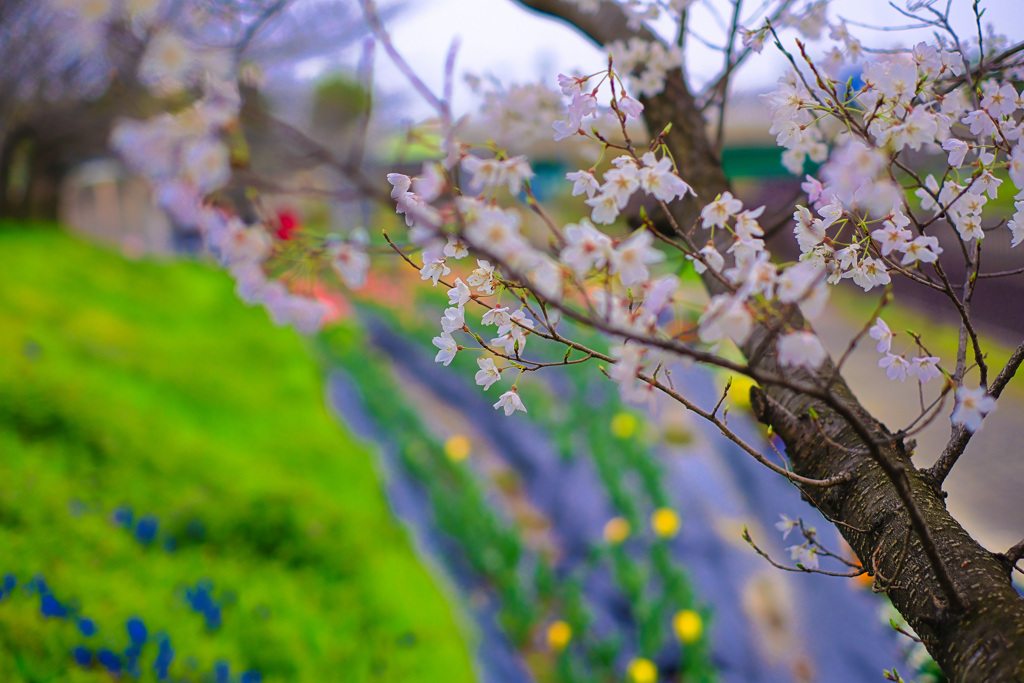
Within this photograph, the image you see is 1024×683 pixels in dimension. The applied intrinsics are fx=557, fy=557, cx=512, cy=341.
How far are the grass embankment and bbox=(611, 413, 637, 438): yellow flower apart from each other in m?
1.16

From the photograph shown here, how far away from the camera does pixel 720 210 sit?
615mm

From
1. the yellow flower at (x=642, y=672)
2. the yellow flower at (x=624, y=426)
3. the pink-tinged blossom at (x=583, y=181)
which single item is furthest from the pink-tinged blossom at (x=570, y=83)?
the yellow flower at (x=624, y=426)

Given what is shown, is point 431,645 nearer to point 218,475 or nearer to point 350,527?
point 350,527

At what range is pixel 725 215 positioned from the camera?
62 cm

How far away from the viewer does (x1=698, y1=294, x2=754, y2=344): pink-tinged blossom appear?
42 centimetres

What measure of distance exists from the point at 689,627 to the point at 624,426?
1090 mm

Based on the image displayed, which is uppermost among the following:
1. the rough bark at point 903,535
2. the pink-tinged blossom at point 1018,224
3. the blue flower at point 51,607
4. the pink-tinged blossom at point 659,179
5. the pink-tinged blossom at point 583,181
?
the blue flower at point 51,607

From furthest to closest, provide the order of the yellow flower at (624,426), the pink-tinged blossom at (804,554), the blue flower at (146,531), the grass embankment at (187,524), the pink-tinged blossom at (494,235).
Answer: the yellow flower at (624,426) < the blue flower at (146,531) < the grass embankment at (187,524) < the pink-tinged blossom at (804,554) < the pink-tinged blossom at (494,235)

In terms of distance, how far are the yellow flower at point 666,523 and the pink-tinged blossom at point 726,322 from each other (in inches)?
77.2

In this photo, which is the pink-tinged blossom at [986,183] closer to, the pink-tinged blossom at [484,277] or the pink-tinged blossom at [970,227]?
the pink-tinged blossom at [970,227]

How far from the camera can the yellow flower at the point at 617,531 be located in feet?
7.32

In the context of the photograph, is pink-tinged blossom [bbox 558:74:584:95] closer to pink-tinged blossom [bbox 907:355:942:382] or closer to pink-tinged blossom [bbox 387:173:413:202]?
pink-tinged blossom [bbox 387:173:413:202]

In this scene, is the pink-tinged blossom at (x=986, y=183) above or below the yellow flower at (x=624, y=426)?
below

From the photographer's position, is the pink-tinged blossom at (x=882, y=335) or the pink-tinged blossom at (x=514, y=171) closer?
the pink-tinged blossom at (x=514, y=171)
